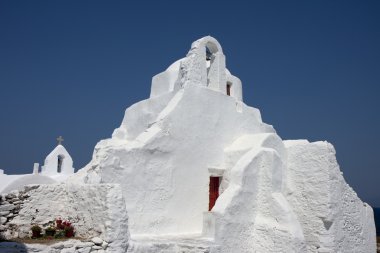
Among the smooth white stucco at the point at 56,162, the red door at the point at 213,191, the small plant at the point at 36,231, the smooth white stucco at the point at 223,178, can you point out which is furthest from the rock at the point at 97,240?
the smooth white stucco at the point at 56,162

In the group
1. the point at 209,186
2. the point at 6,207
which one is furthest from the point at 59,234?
the point at 209,186

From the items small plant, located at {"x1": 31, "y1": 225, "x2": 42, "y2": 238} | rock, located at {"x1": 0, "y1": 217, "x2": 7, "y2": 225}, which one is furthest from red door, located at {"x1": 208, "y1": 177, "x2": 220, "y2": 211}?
rock, located at {"x1": 0, "y1": 217, "x2": 7, "y2": 225}

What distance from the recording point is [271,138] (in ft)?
40.6

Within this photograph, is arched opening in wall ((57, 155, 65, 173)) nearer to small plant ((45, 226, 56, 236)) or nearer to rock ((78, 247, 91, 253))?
small plant ((45, 226, 56, 236))

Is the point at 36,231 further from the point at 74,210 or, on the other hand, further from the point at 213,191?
the point at 213,191

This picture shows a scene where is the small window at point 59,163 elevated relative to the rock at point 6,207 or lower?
elevated

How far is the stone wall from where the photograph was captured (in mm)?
7715

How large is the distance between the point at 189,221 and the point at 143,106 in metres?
4.90

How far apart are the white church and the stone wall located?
27 millimetres

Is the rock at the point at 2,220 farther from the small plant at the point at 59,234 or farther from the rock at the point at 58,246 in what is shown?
the rock at the point at 58,246

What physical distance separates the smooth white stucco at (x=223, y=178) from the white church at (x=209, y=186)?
31mm

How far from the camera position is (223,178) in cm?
1205

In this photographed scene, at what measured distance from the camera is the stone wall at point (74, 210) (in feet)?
25.3

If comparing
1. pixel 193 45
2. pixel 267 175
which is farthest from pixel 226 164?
pixel 193 45
